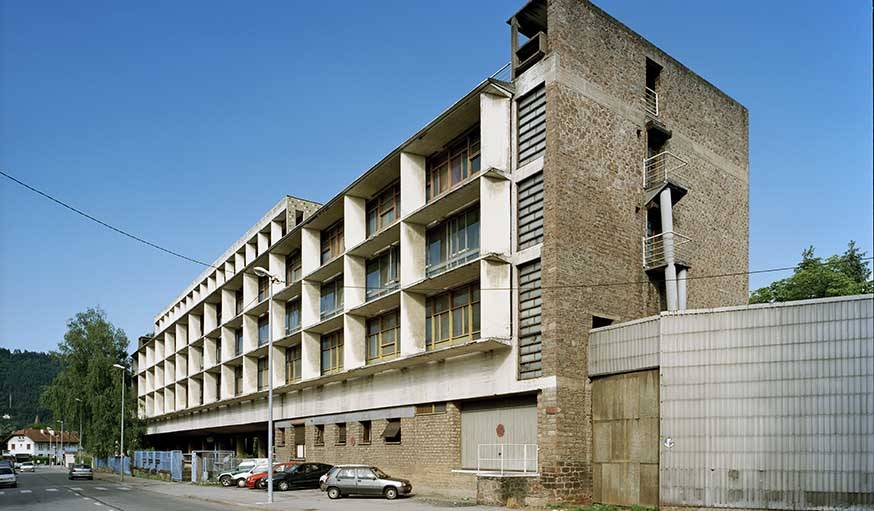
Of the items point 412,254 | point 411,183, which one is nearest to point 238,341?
point 412,254

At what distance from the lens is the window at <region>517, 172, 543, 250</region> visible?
26734 mm

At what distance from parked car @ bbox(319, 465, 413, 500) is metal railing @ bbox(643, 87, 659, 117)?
1712 centimetres

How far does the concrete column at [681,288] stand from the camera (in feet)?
92.4

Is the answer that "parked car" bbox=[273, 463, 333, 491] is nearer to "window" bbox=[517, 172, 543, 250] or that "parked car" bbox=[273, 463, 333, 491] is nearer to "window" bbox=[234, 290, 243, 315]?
"window" bbox=[517, 172, 543, 250]

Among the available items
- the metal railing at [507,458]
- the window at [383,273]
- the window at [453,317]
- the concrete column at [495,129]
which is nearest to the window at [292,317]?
the window at [383,273]

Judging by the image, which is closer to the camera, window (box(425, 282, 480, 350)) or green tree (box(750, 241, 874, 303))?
window (box(425, 282, 480, 350))

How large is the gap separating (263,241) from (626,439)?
3599cm

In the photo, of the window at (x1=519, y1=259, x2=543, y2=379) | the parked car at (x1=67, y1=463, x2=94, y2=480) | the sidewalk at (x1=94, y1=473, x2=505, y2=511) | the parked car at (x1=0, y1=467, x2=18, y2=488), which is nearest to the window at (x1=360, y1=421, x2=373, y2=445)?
the sidewalk at (x1=94, y1=473, x2=505, y2=511)

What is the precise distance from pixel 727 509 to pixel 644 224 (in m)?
11.3

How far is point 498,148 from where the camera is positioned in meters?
28.2

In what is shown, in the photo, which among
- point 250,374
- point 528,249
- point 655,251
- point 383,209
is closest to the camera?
point 528,249

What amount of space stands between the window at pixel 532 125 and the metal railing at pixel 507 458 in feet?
32.4

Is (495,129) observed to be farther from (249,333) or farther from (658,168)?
(249,333)

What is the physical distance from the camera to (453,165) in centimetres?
3209
